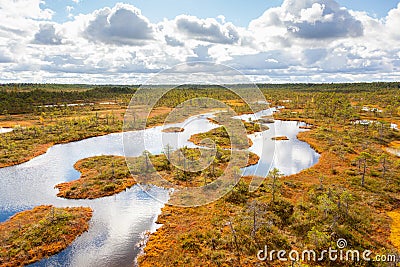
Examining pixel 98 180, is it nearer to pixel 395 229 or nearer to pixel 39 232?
pixel 39 232

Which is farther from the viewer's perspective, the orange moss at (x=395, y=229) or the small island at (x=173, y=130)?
the small island at (x=173, y=130)

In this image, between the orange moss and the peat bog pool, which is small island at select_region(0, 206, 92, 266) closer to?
the peat bog pool

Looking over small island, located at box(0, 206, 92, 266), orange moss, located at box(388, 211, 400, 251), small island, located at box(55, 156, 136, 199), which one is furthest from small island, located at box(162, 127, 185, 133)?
orange moss, located at box(388, 211, 400, 251)

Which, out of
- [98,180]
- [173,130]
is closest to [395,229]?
[98,180]

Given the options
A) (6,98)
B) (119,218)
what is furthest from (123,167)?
(6,98)

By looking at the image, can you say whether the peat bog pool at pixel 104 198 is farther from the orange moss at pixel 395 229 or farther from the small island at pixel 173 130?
the orange moss at pixel 395 229

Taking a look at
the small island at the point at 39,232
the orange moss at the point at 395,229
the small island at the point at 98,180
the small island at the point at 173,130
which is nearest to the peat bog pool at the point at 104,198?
the small island at the point at 39,232
